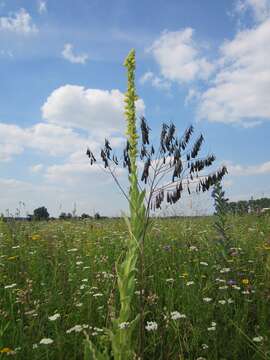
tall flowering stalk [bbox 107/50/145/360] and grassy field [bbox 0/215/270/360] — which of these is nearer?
tall flowering stalk [bbox 107/50/145/360]

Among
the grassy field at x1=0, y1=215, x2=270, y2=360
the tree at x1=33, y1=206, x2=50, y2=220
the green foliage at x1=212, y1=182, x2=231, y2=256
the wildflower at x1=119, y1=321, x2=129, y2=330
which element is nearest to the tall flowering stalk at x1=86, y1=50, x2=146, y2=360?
the wildflower at x1=119, y1=321, x2=129, y2=330

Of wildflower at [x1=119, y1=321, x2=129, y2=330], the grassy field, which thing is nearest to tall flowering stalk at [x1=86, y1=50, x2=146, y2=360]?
wildflower at [x1=119, y1=321, x2=129, y2=330]

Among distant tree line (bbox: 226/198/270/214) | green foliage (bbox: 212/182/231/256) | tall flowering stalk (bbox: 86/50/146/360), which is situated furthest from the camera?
distant tree line (bbox: 226/198/270/214)

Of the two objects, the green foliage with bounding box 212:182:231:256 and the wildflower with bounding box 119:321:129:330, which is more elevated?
the green foliage with bounding box 212:182:231:256

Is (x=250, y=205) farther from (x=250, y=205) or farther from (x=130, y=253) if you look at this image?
(x=130, y=253)

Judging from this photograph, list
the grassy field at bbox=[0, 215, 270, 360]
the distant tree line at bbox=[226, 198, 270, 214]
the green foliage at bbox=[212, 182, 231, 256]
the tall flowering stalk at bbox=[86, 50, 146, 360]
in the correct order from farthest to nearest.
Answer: the distant tree line at bbox=[226, 198, 270, 214] → the green foliage at bbox=[212, 182, 231, 256] → the grassy field at bbox=[0, 215, 270, 360] → the tall flowering stalk at bbox=[86, 50, 146, 360]

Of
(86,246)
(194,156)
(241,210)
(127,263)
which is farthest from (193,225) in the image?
(127,263)

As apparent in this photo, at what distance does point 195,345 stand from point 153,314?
581 mm

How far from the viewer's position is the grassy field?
2986mm

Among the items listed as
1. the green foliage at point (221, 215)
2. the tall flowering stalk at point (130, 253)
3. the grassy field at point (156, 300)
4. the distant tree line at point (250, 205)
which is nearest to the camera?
the tall flowering stalk at point (130, 253)

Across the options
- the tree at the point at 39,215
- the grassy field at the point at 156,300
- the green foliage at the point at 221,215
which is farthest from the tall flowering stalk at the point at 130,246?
the tree at the point at 39,215

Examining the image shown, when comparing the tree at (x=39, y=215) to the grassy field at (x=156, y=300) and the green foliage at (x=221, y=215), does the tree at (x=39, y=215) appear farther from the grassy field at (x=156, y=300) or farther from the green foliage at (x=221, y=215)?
the green foliage at (x=221, y=215)

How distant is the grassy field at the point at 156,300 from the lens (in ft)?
9.80

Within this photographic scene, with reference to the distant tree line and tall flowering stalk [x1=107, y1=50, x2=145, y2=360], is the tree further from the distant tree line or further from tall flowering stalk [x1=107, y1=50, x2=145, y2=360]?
tall flowering stalk [x1=107, y1=50, x2=145, y2=360]
